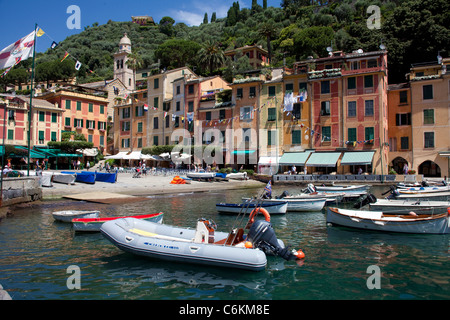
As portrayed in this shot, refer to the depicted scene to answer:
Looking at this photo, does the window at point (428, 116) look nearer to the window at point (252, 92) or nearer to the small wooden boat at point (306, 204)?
the window at point (252, 92)

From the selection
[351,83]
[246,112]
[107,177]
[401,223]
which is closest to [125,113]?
[246,112]

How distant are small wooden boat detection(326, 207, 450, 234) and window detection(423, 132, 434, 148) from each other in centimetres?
2955

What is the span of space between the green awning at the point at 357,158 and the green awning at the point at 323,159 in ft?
3.35

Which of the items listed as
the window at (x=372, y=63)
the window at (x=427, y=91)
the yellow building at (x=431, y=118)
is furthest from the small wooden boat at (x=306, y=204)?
the window at (x=372, y=63)

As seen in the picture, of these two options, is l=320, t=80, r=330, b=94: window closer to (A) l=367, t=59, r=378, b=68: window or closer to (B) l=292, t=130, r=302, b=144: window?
(A) l=367, t=59, r=378, b=68: window

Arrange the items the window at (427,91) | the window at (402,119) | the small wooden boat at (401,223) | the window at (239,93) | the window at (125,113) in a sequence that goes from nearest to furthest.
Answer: the small wooden boat at (401,223) < the window at (427,91) < the window at (402,119) < the window at (239,93) < the window at (125,113)

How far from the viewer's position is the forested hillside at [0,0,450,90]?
53.3 meters

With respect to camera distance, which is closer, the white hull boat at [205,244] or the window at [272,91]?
the white hull boat at [205,244]

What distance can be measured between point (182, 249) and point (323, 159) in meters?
34.5

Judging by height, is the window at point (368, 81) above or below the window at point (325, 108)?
above

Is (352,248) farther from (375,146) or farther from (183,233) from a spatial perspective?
(375,146)

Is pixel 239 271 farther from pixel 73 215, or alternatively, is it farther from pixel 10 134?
pixel 10 134

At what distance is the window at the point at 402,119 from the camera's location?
1662 inches

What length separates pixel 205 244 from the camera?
10203mm
